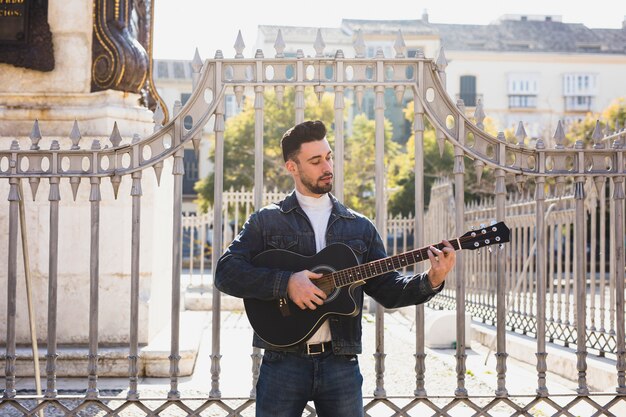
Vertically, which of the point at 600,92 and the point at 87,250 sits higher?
the point at 600,92

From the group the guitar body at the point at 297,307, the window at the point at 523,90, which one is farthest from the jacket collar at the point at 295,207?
the window at the point at 523,90

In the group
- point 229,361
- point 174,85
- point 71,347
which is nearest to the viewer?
point 71,347

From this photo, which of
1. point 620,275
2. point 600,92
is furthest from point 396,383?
point 600,92

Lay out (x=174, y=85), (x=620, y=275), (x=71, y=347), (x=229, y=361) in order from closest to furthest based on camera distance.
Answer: (x=620, y=275) → (x=71, y=347) → (x=229, y=361) → (x=174, y=85)

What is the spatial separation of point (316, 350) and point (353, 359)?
0.77 ft

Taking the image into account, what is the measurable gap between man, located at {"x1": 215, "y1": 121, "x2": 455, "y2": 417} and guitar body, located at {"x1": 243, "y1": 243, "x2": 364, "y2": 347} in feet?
Answer: 0.17

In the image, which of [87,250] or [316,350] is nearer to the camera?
[316,350]

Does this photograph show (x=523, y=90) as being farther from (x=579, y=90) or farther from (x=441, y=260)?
(x=441, y=260)

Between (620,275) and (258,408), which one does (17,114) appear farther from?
(620,275)

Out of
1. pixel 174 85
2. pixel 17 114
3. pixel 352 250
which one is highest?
pixel 174 85

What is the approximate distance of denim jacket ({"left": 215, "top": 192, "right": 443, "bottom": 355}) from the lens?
3799 mm

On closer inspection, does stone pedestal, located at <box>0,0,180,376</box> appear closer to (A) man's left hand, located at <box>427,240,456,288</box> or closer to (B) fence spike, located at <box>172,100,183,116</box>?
(B) fence spike, located at <box>172,100,183,116</box>

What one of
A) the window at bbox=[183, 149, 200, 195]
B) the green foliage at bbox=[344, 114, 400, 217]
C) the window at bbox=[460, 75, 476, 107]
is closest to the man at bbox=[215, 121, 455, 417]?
the green foliage at bbox=[344, 114, 400, 217]

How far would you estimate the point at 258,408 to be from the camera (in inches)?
151
